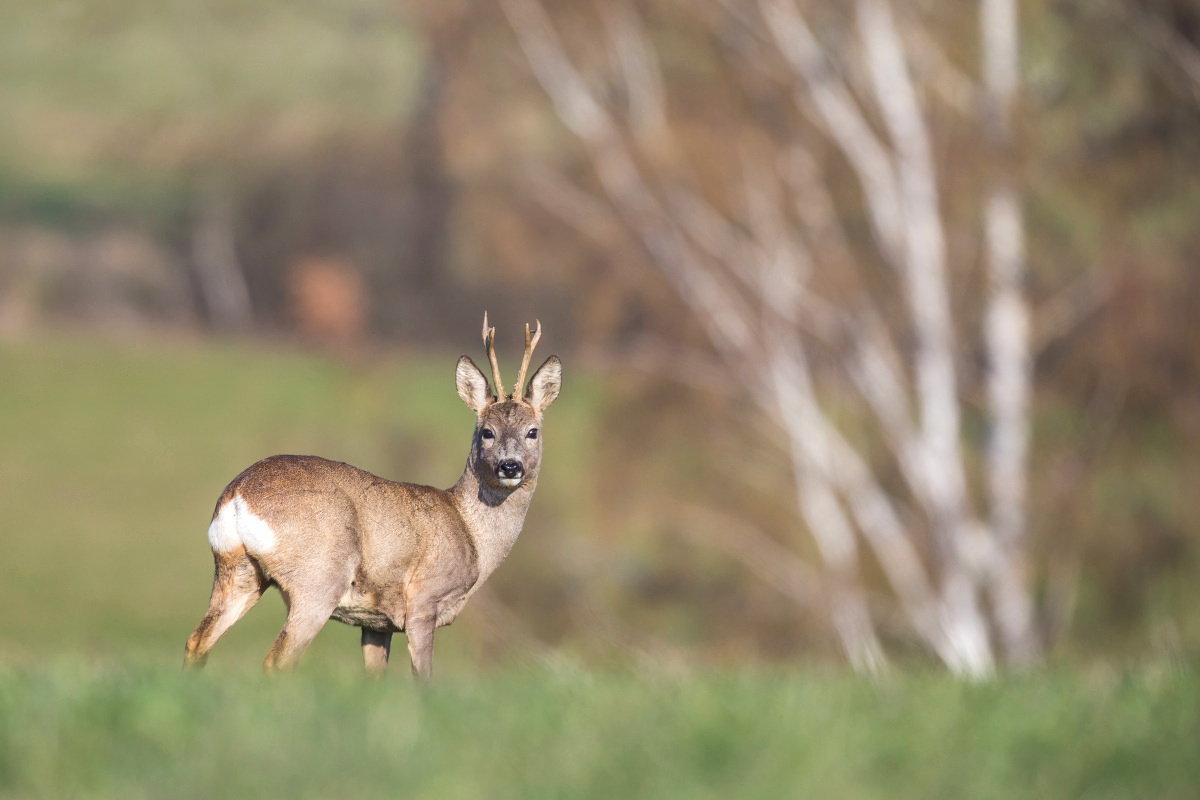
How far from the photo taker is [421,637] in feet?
18.7

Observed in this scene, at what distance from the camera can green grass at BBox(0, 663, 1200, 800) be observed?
3.59 meters

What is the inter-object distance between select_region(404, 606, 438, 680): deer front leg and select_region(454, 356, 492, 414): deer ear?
1.02 meters

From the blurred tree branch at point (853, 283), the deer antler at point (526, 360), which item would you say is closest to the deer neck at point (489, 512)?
the deer antler at point (526, 360)

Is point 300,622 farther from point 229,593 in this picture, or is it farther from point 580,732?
point 580,732

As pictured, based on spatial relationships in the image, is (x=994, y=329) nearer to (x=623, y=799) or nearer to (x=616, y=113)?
(x=616, y=113)

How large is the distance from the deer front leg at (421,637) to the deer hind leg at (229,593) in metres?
0.59

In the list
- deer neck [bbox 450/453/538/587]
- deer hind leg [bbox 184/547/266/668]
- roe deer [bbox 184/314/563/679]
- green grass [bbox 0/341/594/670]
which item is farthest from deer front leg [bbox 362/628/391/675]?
green grass [bbox 0/341/594/670]

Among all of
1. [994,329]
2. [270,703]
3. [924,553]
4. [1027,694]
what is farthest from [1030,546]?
[270,703]

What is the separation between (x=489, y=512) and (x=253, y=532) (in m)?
1.21

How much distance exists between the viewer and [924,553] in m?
16.2

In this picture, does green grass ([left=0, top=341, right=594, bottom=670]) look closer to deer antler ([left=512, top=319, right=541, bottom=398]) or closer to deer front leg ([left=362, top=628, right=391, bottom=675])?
deer antler ([left=512, top=319, right=541, bottom=398])

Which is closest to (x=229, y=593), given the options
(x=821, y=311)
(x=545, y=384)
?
(x=545, y=384)

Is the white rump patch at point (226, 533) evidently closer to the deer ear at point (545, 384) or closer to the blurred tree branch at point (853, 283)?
the deer ear at point (545, 384)

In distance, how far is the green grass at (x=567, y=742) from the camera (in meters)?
3.59
